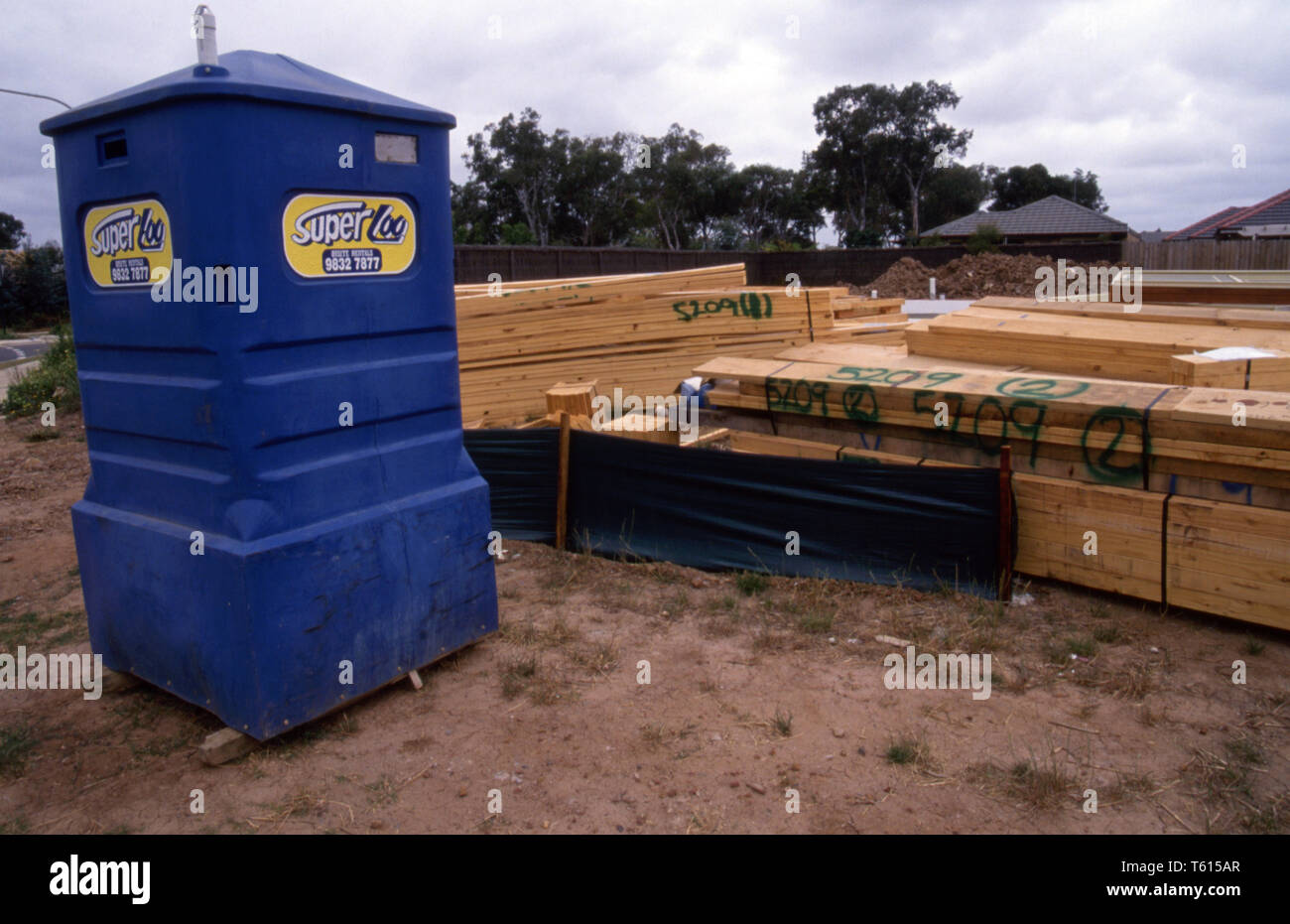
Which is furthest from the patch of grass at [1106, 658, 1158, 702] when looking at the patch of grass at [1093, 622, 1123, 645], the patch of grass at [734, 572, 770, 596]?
the patch of grass at [734, 572, 770, 596]

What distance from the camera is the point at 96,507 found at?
4.54 metres

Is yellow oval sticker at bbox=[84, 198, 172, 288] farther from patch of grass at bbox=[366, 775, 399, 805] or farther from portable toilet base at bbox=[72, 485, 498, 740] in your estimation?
patch of grass at bbox=[366, 775, 399, 805]

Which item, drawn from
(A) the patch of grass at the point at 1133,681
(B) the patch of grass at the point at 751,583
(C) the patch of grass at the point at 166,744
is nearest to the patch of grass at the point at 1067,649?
(A) the patch of grass at the point at 1133,681

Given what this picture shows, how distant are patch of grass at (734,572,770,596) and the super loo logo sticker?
3060 mm

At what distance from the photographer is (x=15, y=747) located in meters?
4.27

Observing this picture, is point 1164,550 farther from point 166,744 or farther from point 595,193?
point 595,193

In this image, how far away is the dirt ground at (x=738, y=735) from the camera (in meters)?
3.68

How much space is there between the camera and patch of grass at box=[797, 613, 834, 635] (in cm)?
541

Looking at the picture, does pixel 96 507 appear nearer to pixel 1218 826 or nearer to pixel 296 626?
pixel 296 626

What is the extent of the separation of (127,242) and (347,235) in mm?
971

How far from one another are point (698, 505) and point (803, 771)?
9.20ft

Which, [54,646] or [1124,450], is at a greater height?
[1124,450]

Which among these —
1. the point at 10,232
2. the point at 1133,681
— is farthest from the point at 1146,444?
the point at 10,232
